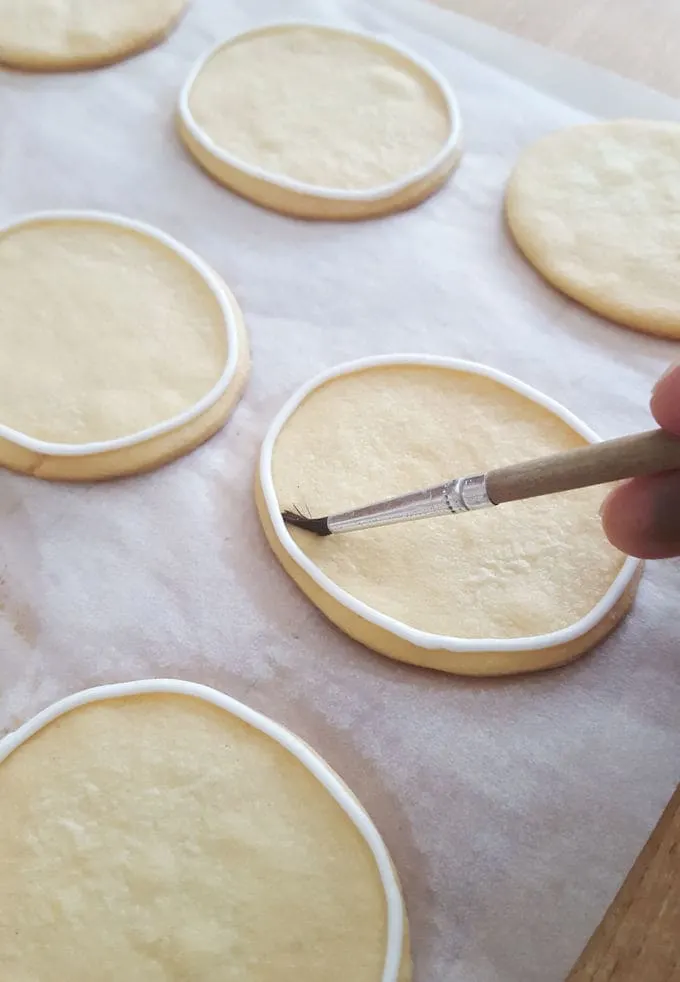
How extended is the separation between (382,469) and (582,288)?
1.23ft

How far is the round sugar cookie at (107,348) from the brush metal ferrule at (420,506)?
23cm

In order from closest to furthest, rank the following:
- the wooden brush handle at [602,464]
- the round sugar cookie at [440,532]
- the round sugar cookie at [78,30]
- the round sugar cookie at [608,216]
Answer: the wooden brush handle at [602,464], the round sugar cookie at [440,532], the round sugar cookie at [608,216], the round sugar cookie at [78,30]

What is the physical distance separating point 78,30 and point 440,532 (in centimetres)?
100

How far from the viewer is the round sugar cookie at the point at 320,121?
48.3 inches

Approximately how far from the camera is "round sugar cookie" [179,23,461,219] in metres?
1.23

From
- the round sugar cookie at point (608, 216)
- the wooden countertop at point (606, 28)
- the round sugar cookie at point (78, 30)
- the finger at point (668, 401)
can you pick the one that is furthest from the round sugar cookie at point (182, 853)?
the wooden countertop at point (606, 28)

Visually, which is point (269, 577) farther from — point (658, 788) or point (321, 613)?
point (658, 788)

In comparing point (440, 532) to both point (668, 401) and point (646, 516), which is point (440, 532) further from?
point (668, 401)

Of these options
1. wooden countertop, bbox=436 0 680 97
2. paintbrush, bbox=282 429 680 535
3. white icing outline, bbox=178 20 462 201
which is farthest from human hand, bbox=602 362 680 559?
wooden countertop, bbox=436 0 680 97

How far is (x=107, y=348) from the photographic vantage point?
3.53 feet

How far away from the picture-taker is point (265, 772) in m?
0.82

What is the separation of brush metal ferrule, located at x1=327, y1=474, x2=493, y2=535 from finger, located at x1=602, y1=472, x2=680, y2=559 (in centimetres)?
13

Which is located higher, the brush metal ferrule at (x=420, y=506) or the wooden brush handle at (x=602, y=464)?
the wooden brush handle at (x=602, y=464)

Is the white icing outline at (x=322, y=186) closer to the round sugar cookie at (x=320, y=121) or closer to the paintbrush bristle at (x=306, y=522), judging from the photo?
the round sugar cookie at (x=320, y=121)
